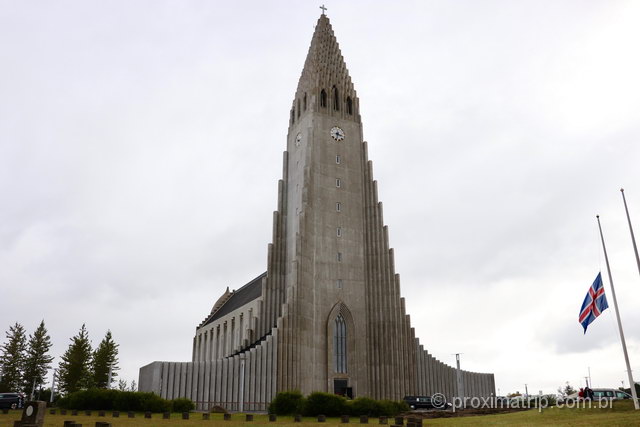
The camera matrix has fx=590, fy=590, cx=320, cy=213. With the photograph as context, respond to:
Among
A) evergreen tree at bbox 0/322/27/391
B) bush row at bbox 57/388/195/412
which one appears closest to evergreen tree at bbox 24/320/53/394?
evergreen tree at bbox 0/322/27/391

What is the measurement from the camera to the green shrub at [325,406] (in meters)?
35.2

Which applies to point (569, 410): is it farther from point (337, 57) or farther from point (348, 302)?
point (337, 57)

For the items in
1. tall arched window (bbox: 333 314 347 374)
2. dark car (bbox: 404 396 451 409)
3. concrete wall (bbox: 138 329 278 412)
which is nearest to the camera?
dark car (bbox: 404 396 451 409)

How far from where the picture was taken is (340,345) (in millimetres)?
58531

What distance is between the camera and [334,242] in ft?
202

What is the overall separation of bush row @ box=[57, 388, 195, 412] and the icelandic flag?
84.9ft

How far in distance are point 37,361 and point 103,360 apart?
917cm

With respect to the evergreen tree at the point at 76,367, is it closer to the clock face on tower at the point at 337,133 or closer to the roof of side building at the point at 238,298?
the roof of side building at the point at 238,298

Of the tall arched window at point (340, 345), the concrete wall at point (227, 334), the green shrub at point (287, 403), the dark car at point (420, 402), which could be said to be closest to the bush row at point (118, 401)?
the green shrub at point (287, 403)

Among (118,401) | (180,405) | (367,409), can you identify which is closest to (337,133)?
(180,405)

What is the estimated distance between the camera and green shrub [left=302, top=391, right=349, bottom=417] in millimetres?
35219

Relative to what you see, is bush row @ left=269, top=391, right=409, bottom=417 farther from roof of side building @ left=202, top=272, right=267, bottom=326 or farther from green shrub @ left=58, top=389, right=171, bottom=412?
Result: roof of side building @ left=202, top=272, right=267, bottom=326

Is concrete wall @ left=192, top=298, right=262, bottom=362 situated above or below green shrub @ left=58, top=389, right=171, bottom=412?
above

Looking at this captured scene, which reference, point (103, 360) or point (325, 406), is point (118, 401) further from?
point (103, 360)
